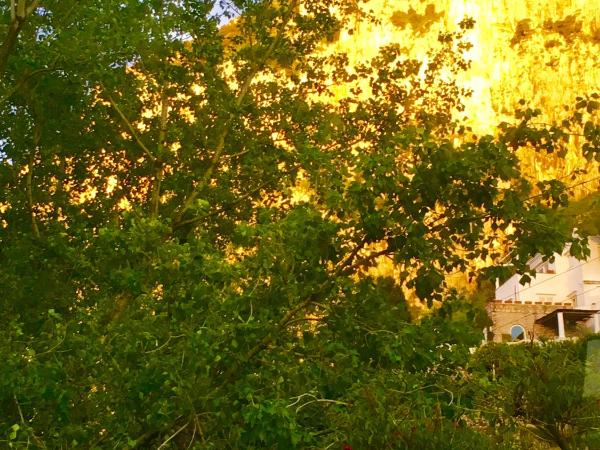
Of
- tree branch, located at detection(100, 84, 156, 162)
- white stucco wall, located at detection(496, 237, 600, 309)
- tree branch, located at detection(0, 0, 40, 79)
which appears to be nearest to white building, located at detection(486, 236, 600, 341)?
white stucco wall, located at detection(496, 237, 600, 309)

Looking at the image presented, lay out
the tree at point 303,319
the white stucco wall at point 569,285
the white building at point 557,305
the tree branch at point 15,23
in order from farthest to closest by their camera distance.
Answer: the white stucco wall at point 569,285 < the white building at point 557,305 < the tree branch at point 15,23 < the tree at point 303,319

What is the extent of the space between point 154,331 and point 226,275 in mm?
914

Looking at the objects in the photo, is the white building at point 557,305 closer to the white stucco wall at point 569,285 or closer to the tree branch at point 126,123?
the white stucco wall at point 569,285

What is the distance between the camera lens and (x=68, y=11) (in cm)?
913

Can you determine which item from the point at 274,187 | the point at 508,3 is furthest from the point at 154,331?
the point at 508,3

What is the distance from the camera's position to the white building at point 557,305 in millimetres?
34938

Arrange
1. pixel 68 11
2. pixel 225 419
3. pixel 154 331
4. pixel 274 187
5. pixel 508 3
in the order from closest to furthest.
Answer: pixel 225 419 → pixel 154 331 → pixel 68 11 → pixel 274 187 → pixel 508 3

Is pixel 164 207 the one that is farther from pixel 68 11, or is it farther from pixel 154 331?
pixel 154 331

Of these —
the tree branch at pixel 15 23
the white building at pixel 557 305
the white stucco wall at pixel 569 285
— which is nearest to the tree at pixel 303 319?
the tree branch at pixel 15 23

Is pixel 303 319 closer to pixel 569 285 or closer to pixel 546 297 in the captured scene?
pixel 569 285

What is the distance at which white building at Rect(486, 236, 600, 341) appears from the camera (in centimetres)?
3494

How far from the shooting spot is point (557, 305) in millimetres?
37844

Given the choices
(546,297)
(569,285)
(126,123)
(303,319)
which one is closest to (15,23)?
(126,123)

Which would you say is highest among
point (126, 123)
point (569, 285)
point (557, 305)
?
point (126, 123)
